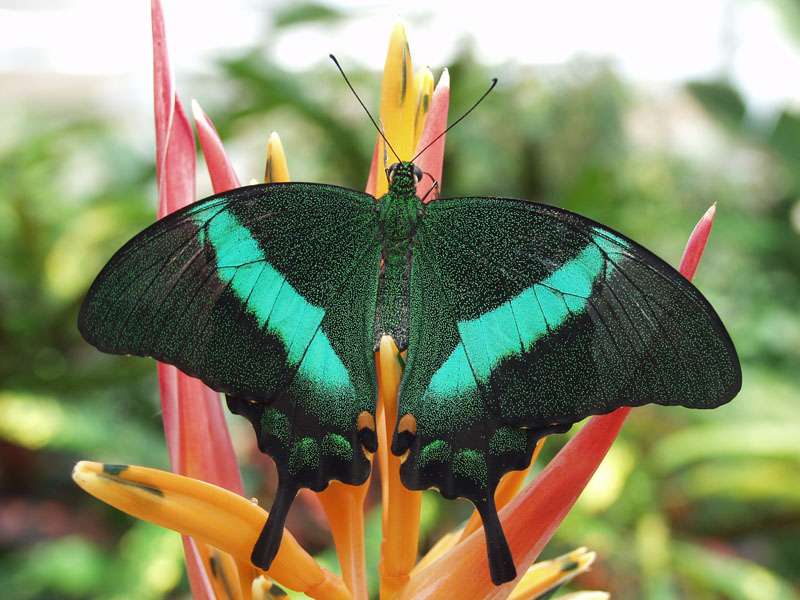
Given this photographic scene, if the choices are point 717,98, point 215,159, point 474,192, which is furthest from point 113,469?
point 717,98

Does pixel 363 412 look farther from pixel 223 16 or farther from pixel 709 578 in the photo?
pixel 223 16

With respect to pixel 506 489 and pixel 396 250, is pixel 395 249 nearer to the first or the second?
pixel 396 250

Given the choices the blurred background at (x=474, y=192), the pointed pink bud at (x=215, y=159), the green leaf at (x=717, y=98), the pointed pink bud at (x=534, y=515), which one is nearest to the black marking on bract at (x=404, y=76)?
the pointed pink bud at (x=215, y=159)

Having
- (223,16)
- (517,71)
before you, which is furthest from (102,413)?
(223,16)

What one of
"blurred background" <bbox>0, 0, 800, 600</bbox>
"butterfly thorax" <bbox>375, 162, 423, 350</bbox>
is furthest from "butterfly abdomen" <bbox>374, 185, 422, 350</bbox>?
"blurred background" <bbox>0, 0, 800, 600</bbox>

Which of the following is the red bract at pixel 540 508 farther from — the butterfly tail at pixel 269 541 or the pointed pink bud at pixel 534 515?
the butterfly tail at pixel 269 541
